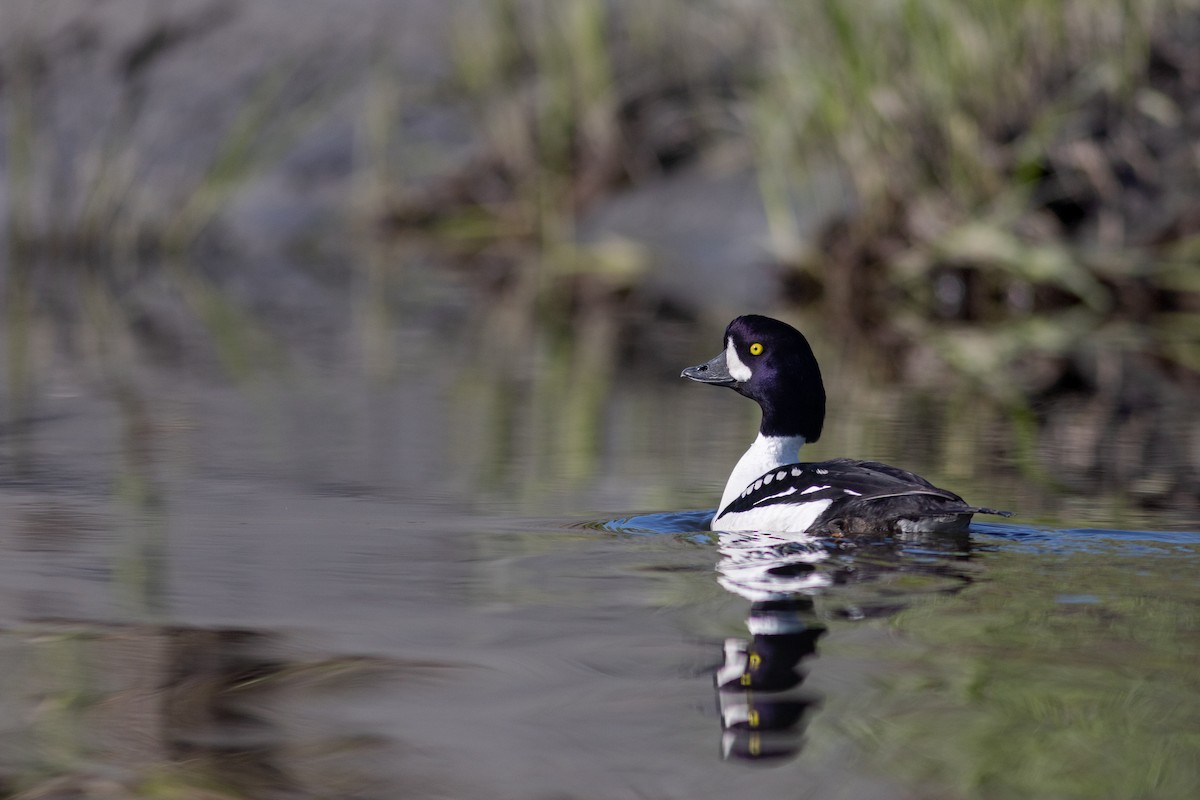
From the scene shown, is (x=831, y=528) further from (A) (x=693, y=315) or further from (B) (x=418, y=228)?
(B) (x=418, y=228)

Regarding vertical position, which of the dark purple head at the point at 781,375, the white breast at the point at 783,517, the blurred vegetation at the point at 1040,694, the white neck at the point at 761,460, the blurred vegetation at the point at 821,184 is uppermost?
the blurred vegetation at the point at 821,184

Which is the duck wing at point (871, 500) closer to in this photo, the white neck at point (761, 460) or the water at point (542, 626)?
the water at point (542, 626)

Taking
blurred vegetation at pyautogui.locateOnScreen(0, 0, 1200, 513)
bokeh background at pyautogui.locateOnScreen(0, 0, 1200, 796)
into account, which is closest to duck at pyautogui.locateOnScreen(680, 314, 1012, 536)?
bokeh background at pyautogui.locateOnScreen(0, 0, 1200, 796)

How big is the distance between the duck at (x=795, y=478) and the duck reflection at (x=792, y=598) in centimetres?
4

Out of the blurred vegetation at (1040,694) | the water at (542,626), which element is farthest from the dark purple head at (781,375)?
the blurred vegetation at (1040,694)

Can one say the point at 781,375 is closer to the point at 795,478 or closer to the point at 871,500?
the point at 795,478

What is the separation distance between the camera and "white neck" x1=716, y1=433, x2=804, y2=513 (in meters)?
4.91

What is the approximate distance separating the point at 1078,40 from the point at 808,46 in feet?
5.36

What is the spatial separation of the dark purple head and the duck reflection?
2.40ft

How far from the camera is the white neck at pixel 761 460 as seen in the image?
4910 millimetres

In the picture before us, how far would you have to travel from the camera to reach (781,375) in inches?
203

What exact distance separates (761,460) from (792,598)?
138 centimetres

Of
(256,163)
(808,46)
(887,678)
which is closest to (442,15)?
(256,163)

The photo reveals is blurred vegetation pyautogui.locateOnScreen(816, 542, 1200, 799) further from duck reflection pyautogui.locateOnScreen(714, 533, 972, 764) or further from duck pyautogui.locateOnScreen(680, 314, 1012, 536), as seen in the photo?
duck pyautogui.locateOnScreen(680, 314, 1012, 536)
